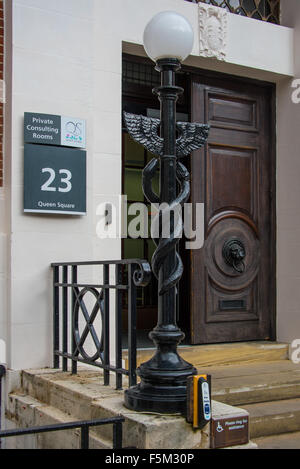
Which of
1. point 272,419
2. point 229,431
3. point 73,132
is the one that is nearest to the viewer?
point 229,431

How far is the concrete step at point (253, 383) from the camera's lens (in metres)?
4.80

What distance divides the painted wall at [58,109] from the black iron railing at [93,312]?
115mm

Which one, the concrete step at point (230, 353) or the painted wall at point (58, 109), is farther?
the concrete step at point (230, 353)

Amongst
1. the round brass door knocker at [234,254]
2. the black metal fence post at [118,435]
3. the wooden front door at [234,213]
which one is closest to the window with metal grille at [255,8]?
the wooden front door at [234,213]

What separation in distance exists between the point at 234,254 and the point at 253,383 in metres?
1.74

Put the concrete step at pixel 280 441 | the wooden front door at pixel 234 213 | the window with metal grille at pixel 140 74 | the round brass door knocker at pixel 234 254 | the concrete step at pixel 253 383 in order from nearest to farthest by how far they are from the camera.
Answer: the concrete step at pixel 280 441, the concrete step at pixel 253 383, the wooden front door at pixel 234 213, the round brass door knocker at pixel 234 254, the window with metal grille at pixel 140 74

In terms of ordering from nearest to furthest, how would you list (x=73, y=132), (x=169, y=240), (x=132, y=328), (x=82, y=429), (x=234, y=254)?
(x=82, y=429), (x=169, y=240), (x=132, y=328), (x=73, y=132), (x=234, y=254)

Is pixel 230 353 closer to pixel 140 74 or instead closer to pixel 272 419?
pixel 272 419

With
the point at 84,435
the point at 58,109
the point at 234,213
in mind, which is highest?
the point at 58,109

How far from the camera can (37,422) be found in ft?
14.3

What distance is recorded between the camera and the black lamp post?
3.39m

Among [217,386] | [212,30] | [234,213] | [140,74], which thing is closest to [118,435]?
[217,386]

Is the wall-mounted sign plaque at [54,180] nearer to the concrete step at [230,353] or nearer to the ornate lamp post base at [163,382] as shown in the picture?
the concrete step at [230,353]

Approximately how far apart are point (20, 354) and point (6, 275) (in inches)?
25.5
